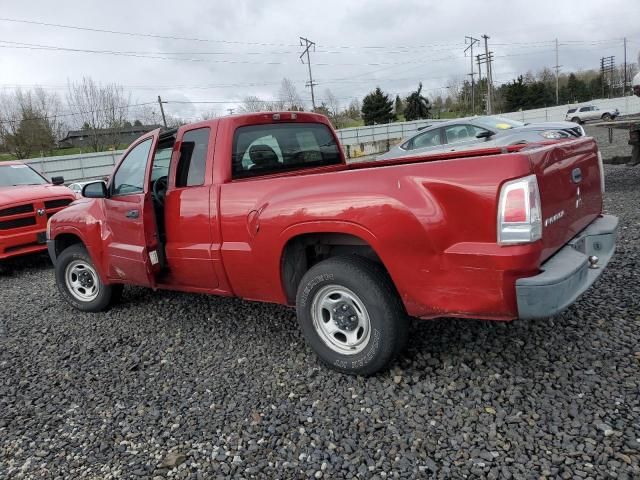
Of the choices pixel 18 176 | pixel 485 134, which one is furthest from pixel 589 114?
pixel 18 176

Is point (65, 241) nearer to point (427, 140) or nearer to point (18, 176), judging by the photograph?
point (18, 176)

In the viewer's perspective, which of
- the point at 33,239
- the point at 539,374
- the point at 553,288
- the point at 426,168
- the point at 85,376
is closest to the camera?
the point at 553,288

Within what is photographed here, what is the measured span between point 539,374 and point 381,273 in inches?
46.3

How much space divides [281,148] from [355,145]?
1419 inches

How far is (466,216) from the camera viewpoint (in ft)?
8.41

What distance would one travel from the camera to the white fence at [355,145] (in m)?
29.8

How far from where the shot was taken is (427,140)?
1160cm

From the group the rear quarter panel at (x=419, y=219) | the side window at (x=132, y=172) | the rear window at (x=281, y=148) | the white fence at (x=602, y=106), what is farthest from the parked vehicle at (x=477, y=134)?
the white fence at (x=602, y=106)

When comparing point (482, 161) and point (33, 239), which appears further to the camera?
point (33, 239)

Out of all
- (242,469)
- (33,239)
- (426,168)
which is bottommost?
(242,469)

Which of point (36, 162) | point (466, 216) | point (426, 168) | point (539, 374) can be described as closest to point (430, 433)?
point (539, 374)

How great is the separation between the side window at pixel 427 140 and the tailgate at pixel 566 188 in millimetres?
8121

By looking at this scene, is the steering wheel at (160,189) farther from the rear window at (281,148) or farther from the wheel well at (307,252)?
the wheel well at (307,252)

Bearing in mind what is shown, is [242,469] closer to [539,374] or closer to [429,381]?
[429,381]
